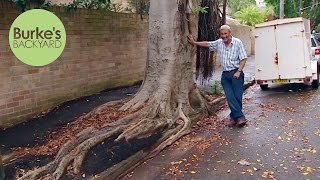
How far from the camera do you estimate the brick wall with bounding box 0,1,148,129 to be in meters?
6.60

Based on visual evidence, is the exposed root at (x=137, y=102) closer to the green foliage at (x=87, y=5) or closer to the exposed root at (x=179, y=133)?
the exposed root at (x=179, y=133)

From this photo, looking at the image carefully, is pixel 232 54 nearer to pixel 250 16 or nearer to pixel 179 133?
pixel 179 133

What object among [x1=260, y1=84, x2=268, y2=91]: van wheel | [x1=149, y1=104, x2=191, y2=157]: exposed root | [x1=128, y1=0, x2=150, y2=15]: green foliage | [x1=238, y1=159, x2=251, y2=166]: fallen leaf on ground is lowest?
[x1=238, y1=159, x2=251, y2=166]: fallen leaf on ground

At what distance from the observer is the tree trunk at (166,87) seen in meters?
6.38

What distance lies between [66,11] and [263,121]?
4397 mm

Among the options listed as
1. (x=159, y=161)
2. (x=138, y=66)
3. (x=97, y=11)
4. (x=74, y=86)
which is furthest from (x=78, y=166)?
(x=138, y=66)

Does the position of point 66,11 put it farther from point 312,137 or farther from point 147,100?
point 312,137

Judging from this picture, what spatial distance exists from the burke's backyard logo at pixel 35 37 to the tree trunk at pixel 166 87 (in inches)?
50.9

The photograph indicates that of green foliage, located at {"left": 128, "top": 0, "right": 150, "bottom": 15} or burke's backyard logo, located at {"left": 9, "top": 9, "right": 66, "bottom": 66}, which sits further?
green foliage, located at {"left": 128, "top": 0, "right": 150, "bottom": 15}

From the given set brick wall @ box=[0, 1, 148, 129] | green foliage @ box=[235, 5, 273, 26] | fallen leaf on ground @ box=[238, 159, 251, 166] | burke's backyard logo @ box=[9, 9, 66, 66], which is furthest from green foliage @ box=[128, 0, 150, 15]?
green foliage @ box=[235, 5, 273, 26]

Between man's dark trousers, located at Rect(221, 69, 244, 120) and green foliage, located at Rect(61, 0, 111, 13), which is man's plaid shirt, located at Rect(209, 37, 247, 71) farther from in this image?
green foliage, located at Rect(61, 0, 111, 13)

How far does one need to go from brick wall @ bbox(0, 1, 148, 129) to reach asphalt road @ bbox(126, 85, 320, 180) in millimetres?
2615

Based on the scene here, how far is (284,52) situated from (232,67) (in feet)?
15.1

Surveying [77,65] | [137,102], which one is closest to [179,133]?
[137,102]
